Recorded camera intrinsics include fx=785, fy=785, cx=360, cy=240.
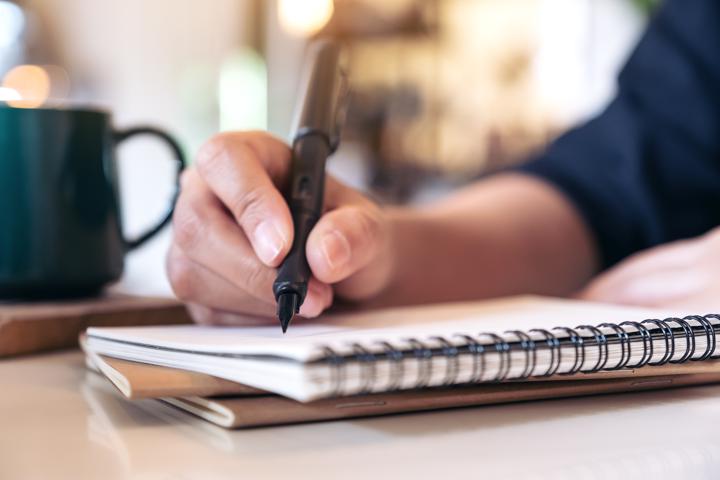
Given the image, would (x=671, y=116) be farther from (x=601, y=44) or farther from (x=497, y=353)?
(x=601, y=44)

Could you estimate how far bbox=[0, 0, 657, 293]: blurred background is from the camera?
3168 millimetres

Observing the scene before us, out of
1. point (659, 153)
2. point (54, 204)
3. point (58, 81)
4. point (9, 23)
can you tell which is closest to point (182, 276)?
point (54, 204)

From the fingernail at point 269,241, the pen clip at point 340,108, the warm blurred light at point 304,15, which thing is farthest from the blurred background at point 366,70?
the fingernail at point 269,241

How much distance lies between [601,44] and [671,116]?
231 centimetres

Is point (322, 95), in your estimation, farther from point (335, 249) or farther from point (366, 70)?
point (366, 70)

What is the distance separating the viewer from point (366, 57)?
3727mm

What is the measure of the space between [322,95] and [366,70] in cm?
332

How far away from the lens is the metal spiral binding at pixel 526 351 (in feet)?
0.89

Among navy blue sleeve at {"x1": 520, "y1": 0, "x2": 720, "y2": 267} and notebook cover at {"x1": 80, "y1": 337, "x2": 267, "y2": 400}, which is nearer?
notebook cover at {"x1": 80, "y1": 337, "x2": 267, "y2": 400}

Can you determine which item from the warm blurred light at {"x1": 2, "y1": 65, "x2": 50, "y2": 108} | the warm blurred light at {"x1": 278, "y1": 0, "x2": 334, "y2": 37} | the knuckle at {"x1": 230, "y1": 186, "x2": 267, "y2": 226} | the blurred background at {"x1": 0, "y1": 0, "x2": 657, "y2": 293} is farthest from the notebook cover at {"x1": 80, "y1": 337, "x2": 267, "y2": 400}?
the warm blurred light at {"x1": 278, "y1": 0, "x2": 334, "y2": 37}

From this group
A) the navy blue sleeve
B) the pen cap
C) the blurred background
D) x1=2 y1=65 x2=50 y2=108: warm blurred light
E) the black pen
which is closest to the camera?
the black pen

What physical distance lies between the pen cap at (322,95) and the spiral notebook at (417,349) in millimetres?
128

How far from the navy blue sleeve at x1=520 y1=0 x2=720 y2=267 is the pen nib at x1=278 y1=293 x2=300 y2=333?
0.56m

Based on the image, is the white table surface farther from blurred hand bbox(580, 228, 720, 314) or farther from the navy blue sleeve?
the navy blue sleeve
